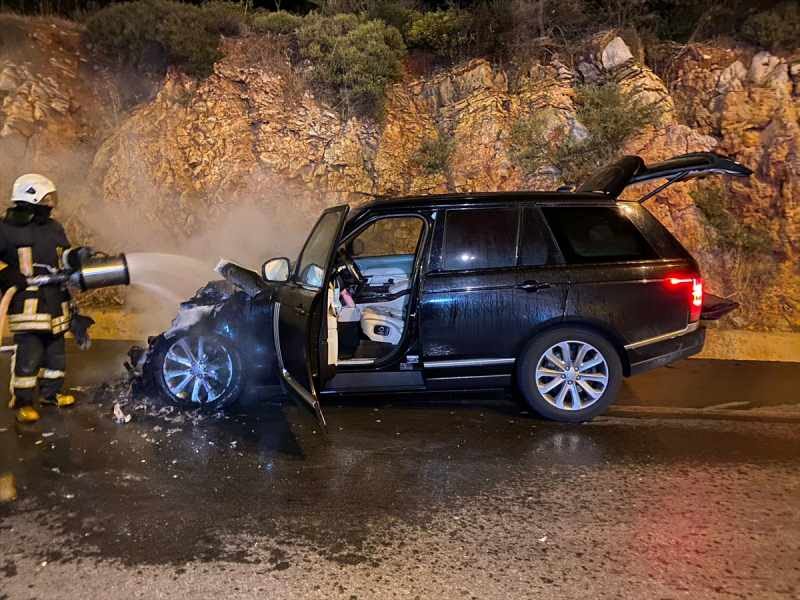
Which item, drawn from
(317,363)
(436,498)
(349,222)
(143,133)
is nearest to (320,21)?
(143,133)

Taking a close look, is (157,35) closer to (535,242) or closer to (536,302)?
(535,242)

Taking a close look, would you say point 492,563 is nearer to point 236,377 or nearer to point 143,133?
point 236,377

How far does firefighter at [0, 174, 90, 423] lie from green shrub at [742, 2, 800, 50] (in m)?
10.7

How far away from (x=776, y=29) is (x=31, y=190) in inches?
432

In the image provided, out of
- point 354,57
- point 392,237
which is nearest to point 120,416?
point 392,237

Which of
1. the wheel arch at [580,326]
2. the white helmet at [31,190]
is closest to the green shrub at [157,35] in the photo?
the white helmet at [31,190]

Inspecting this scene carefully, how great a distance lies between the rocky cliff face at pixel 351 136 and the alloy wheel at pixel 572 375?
16.0 feet

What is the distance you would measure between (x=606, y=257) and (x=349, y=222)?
2055mm

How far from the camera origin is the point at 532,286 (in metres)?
4.75

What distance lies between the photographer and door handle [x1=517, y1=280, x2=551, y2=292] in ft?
15.6

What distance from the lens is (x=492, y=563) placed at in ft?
9.50

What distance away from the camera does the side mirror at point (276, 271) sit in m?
5.16

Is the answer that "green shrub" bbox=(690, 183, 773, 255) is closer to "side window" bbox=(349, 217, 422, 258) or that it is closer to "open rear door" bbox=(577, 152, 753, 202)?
"open rear door" bbox=(577, 152, 753, 202)

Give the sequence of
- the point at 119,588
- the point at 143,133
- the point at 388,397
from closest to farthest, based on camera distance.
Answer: the point at 119,588, the point at 388,397, the point at 143,133
